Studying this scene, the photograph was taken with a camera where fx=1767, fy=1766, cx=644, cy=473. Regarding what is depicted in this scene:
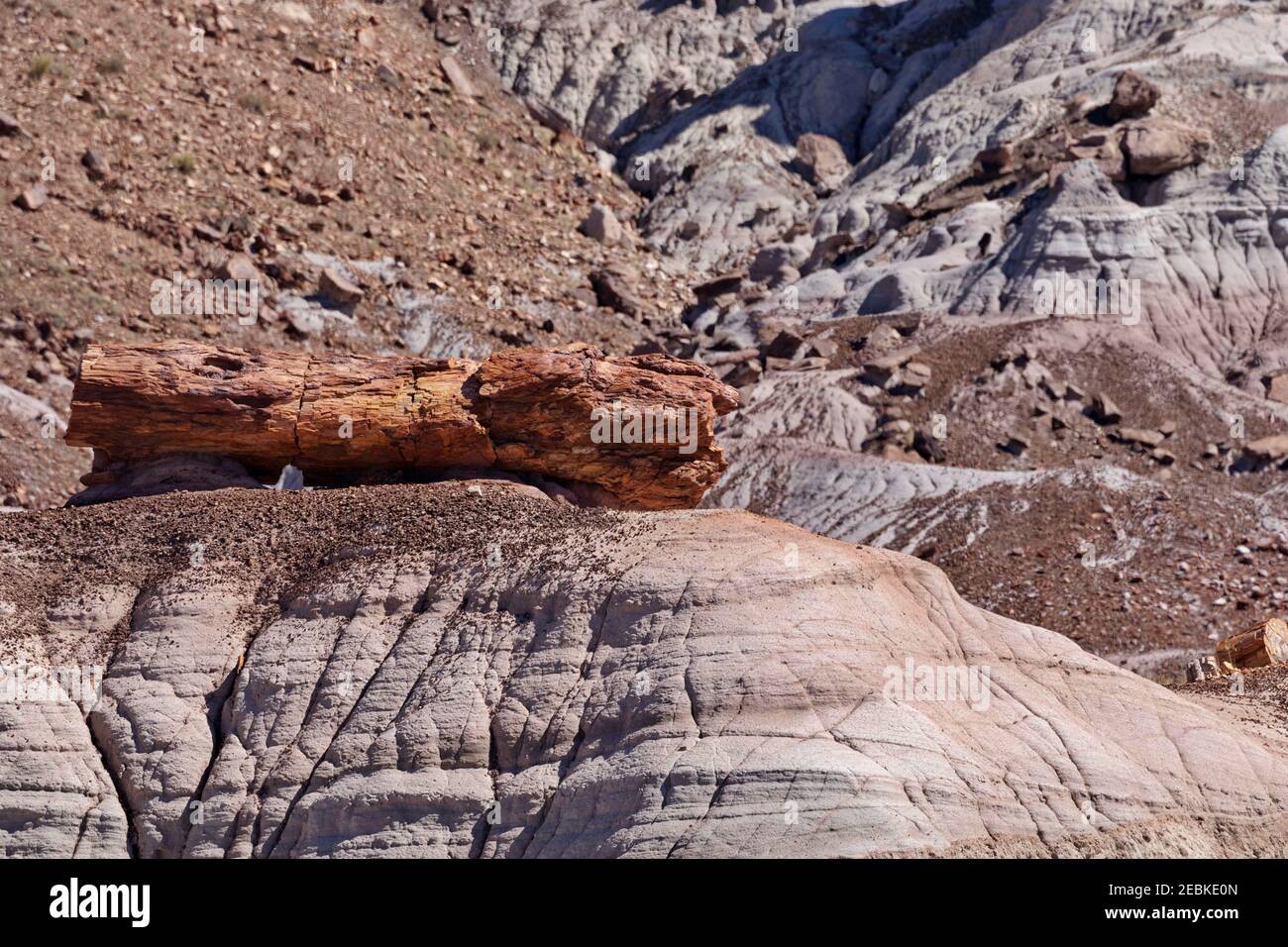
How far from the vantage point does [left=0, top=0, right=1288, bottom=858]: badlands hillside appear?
52.6ft

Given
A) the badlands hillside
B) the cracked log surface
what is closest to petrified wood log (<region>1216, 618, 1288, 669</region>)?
the badlands hillside

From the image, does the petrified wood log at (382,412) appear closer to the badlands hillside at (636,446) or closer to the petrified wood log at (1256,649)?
the badlands hillside at (636,446)

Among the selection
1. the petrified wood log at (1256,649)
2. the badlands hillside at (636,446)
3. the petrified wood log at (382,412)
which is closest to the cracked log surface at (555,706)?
the badlands hillside at (636,446)

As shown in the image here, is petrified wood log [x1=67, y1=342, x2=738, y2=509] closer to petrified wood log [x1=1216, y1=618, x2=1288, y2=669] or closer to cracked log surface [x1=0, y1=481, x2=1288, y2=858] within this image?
cracked log surface [x1=0, y1=481, x2=1288, y2=858]

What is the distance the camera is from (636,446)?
69.5 ft

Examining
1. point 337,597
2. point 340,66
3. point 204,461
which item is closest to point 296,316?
point 340,66

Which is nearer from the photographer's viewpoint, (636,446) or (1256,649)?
(636,446)

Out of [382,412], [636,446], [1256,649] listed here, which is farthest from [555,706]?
[1256,649]

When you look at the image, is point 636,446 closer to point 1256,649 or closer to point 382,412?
point 382,412

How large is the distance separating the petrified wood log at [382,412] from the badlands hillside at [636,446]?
6 centimetres

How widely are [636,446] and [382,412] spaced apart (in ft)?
9.95

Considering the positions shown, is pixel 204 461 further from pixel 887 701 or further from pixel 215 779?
pixel 887 701

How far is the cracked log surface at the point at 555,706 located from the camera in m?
15.1
